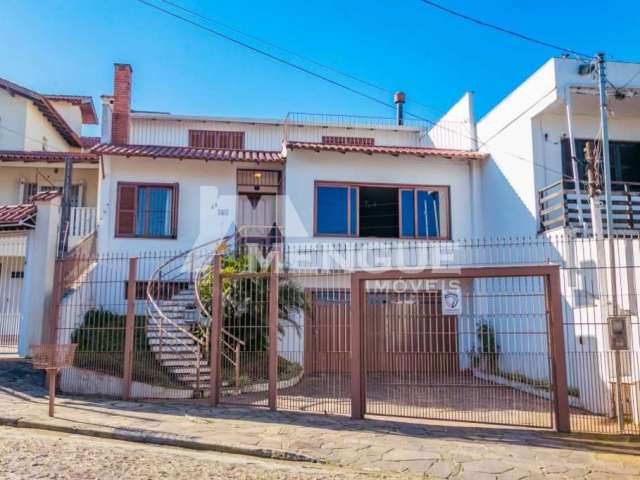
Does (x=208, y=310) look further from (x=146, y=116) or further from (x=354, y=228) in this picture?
(x=146, y=116)

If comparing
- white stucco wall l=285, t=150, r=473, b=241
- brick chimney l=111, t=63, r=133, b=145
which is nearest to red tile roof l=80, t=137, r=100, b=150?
brick chimney l=111, t=63, r=133, b=145

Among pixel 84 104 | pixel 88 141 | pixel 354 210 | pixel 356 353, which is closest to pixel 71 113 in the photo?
pixel 84 104

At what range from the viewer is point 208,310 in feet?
38.1

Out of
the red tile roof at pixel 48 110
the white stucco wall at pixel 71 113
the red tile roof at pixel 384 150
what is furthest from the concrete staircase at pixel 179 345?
the white stucco wall at pixel 71 113

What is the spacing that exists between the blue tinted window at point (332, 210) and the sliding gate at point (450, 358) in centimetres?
595

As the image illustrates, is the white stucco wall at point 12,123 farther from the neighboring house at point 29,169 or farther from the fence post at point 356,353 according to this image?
the fence post at point 356,353

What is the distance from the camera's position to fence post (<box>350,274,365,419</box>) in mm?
8422

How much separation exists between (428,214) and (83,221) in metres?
9.69

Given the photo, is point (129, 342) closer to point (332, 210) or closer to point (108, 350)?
point (108, 350)

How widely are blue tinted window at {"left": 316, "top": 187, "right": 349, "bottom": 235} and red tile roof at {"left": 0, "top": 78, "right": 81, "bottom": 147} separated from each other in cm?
1153

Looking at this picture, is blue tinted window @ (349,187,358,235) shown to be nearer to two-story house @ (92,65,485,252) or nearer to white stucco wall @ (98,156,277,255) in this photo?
two-story house @ (92,65,485,252)

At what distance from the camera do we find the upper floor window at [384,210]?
15.3 meters

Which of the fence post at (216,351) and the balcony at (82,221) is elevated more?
the balcony at (82,221)

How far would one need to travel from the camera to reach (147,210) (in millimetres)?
15289
